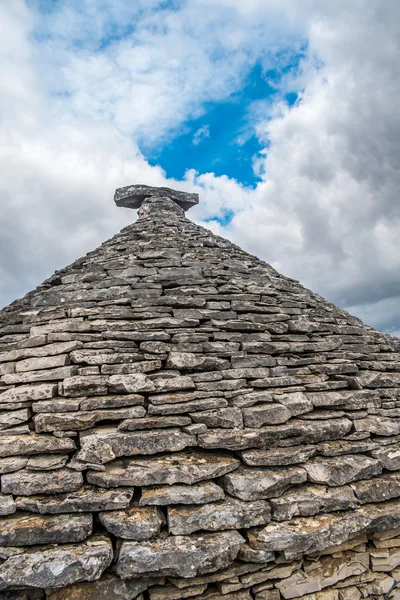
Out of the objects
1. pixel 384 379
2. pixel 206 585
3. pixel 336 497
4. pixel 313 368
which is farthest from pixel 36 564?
pixel 384 379

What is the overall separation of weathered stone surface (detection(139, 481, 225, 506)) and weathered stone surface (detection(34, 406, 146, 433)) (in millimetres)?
910

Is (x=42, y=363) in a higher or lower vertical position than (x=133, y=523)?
higher

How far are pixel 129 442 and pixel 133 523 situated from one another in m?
0.84

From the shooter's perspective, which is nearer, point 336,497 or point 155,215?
point 336,497

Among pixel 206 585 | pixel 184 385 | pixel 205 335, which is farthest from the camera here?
pixel 205 335

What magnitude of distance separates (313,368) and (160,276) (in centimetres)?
313

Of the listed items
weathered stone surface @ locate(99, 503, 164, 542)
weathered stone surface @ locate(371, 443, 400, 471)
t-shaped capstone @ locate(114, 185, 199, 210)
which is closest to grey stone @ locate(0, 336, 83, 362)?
weathered stone surface @ locate(99, 503, 164, 542)

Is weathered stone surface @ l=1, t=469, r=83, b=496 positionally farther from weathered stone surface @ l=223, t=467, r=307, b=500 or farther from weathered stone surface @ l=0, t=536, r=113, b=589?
weathered stone surface @ l=223, t=467, r=307, b=500

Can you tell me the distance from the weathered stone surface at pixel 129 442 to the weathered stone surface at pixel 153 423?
2.3 inches

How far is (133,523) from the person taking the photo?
12.0 ft

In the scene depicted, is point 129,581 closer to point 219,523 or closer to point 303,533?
point 219,523

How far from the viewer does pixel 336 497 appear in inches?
168

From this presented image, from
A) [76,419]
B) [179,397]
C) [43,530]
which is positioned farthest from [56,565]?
[179,397]

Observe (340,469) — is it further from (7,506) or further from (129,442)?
(7,506)
